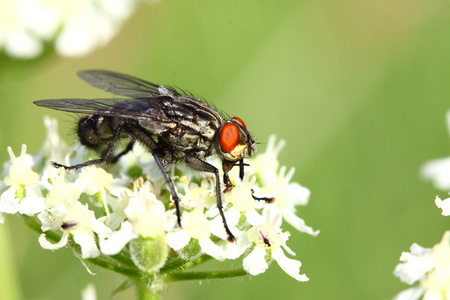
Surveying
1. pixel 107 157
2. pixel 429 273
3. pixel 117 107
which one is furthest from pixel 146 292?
pixel 429 273

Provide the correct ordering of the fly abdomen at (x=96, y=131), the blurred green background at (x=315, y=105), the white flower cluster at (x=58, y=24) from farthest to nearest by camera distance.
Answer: the blurred green background at (x=315, y=105) → the white flower cluster at (x=58, y=24) → the fly abdomen at (x=96, y=131)

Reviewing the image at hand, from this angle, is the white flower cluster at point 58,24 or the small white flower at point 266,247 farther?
the white flower cluster at point 58,24

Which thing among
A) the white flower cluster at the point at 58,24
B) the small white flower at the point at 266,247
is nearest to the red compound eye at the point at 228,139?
the small white flower at the point at 266,247

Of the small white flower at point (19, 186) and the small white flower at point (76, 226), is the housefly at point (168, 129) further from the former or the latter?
the small white flower at point (76, 226)

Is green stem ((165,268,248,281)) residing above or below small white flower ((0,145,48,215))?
above

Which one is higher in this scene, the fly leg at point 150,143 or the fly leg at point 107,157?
the fly leg at point 150,143

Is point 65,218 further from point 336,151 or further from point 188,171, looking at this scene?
point 336,151

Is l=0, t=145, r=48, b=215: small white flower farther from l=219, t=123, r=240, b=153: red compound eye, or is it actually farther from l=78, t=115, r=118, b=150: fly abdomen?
l=219, t=123, r=240, b=153: red compound eye

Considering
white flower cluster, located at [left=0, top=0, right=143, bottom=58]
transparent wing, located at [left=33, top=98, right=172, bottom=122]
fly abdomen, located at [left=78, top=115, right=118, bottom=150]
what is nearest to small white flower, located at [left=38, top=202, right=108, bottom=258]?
transparent wing, located at [left=33, top=98, right=172, bottom=122]
